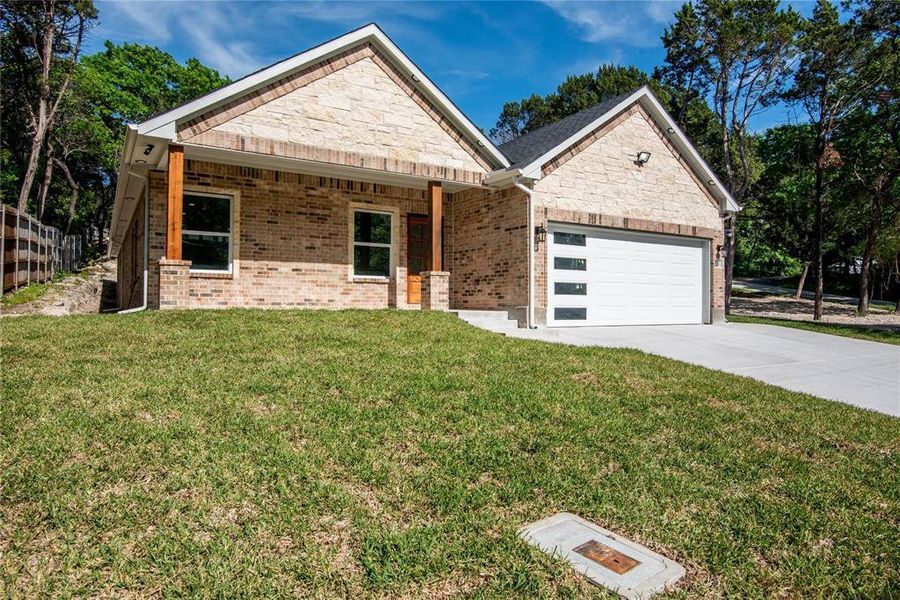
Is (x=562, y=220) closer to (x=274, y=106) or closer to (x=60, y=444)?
(x=274, y=106)

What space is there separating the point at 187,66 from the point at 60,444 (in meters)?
38.4

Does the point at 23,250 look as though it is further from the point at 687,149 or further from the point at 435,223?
the point at 687,149

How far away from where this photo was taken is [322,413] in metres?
4.74

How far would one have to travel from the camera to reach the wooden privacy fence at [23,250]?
12695mm

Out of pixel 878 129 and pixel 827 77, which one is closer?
pixel 827 77

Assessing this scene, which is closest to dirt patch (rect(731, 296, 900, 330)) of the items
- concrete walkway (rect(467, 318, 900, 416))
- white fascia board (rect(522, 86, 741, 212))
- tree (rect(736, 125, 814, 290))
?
tree (rect(736, 125, 814, 290))

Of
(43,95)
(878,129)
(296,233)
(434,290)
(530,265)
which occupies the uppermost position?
(43,95)

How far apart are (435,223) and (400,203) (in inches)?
70.2

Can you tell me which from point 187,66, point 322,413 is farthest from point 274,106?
point 187,66

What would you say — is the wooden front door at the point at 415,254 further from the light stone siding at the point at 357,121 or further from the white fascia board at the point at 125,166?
the white fascia board at the point at 125,166

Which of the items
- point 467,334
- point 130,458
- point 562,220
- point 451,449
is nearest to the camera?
point 130,458

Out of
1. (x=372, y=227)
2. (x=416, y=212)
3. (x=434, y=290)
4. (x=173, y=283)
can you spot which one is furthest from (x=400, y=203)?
(x=173, y=283)

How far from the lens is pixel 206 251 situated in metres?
11.5

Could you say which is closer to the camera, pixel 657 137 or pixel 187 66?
pixel 657 137
